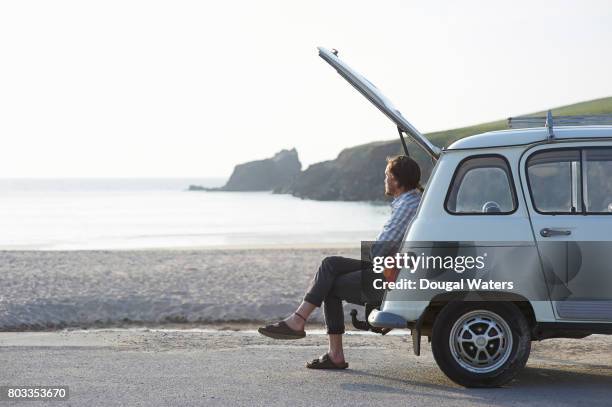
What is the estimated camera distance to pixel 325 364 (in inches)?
340

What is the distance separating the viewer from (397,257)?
306 inches

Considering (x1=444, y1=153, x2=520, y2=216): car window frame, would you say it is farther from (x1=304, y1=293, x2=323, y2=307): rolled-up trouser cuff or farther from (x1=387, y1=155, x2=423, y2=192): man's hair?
(x1=304, y1=293, x2=323, y2=307): rolled-up trouser cuff

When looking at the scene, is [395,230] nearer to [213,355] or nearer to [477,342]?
[477,342]

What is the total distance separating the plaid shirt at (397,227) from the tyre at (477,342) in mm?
772

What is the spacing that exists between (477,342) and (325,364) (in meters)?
1.64

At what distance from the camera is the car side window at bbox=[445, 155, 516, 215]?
759cm

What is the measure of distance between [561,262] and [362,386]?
1.89m

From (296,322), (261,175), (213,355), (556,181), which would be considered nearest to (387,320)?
Answer: (296,322)

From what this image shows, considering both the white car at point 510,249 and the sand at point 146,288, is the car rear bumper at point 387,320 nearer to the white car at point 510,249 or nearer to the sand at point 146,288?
the white car at point 510,249

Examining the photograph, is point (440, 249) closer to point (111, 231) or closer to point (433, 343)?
point (433, 343)

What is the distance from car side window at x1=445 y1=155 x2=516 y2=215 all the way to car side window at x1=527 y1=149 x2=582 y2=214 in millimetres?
190

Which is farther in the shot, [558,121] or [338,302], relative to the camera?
[338,302]

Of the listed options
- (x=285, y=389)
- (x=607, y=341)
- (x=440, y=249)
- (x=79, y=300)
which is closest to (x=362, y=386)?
(x=285, y=389)

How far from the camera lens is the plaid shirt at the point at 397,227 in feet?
26.5
